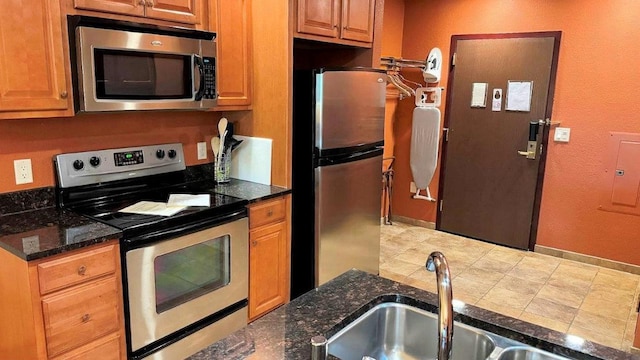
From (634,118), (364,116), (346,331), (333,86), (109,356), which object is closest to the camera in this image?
(346,331)

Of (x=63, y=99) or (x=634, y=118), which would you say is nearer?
(x=63, y=99)

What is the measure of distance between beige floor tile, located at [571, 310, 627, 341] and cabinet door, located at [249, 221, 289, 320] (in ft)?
6.49

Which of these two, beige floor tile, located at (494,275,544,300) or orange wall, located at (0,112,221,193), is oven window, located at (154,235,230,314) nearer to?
orange wall, located at (0,112,221,193)

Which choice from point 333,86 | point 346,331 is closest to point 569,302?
point 333,86

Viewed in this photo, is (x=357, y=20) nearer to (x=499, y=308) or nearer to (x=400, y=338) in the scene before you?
(x=499, y=308)

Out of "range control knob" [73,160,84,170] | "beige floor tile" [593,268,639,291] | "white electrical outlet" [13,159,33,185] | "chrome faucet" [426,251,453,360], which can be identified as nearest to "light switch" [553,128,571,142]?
"beige floor tile" [593,268,639,291]

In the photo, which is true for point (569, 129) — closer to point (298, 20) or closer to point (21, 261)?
point (298, 20)

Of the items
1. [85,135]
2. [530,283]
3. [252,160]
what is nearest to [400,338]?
[252,160]

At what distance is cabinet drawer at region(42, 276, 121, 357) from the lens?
5.99 feet

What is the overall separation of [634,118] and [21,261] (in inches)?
170

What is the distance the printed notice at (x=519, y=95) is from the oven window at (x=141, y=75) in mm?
3074

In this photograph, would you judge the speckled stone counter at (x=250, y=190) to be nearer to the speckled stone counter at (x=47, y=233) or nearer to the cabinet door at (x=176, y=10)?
the speckled stone counter at (x=47, y=233)

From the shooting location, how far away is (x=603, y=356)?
1.13m

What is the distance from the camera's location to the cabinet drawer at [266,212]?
104 inches
